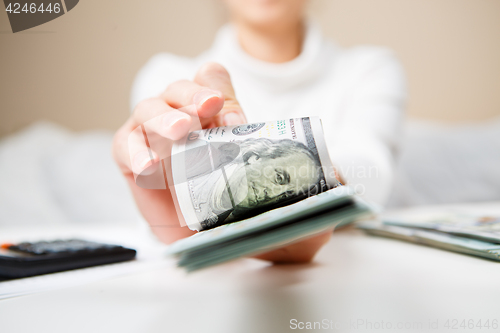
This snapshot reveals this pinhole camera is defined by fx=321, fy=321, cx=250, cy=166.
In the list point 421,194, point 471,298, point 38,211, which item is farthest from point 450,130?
point 38,211

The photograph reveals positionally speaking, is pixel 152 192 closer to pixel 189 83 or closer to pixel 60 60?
pixel 189 83

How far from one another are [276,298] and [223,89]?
0.23 meters

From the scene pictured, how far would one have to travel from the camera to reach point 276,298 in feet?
0.98

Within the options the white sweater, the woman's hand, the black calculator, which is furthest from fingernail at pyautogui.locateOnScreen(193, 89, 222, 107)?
the black calculator

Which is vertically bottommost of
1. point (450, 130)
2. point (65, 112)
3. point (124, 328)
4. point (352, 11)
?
point (450, 130)

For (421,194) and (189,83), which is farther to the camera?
(421,194)

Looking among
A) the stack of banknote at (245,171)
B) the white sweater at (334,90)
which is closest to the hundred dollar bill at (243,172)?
the stack of banknote at (245,171)

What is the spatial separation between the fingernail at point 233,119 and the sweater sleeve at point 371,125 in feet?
0.93

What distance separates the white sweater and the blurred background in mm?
44

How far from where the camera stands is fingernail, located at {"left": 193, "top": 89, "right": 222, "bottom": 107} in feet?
1.05

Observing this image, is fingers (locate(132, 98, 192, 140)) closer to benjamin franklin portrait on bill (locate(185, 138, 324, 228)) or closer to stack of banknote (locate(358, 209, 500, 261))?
benjamin franklin portrait on bill (locate(185, 138, 324, 228))

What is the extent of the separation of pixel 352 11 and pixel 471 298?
1476 millimetres

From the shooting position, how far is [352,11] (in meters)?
1.47

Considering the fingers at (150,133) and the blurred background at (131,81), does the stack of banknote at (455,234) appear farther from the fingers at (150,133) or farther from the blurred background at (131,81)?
the blurred background at (131,81)
